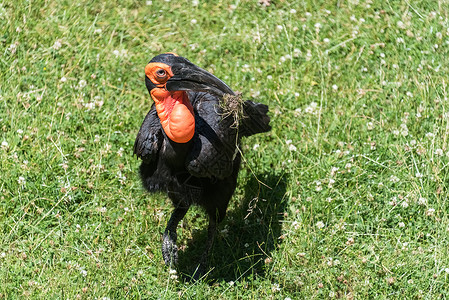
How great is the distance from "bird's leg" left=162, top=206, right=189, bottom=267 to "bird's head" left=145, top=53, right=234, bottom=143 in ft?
2.71

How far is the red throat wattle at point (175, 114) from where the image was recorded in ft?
13.3

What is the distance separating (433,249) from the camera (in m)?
4.62

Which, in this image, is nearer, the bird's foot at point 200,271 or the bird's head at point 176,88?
the bird's head at point 176,88

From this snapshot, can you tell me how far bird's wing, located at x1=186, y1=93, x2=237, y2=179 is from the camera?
4254 millimetres

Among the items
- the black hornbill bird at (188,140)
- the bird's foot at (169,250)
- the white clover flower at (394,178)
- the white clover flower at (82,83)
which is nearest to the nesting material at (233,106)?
the black hornbill bird at (188,140)

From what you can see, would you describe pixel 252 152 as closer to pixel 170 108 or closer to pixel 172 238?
pixel 172 238

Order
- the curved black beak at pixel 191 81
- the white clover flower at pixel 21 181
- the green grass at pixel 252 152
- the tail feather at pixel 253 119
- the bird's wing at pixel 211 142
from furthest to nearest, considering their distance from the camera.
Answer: the white clover flower at pixel 21 181, the tail feather at pixel 253 119, the green grass at pixel 252 152, the bird's wing at pixel 211 142, the curved black beak at pixel 191 81

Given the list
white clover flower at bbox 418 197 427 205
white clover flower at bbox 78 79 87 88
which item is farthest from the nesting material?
white clover flower at bbox 78 79 87 88

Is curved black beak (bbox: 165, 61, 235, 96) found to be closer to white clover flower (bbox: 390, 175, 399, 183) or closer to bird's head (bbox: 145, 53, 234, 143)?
bird's head (bbox: 145, 53, 234, 143)

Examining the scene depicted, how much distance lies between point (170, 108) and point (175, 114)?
9 centimetres

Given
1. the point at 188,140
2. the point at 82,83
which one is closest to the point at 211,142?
the point at 188,140

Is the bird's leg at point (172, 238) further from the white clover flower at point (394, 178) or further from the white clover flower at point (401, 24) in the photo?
the white clover flower at point (401, 24)

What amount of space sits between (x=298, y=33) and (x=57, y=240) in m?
3.14

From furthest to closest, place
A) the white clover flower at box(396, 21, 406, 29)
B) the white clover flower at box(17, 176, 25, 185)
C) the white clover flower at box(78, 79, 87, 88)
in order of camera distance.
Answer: the white clover flower at box(396, 21, 406, 29) → the white clover flower at box(78, 79, 87, 88) → the white clover flower at box(17, 176, 25, 185)
